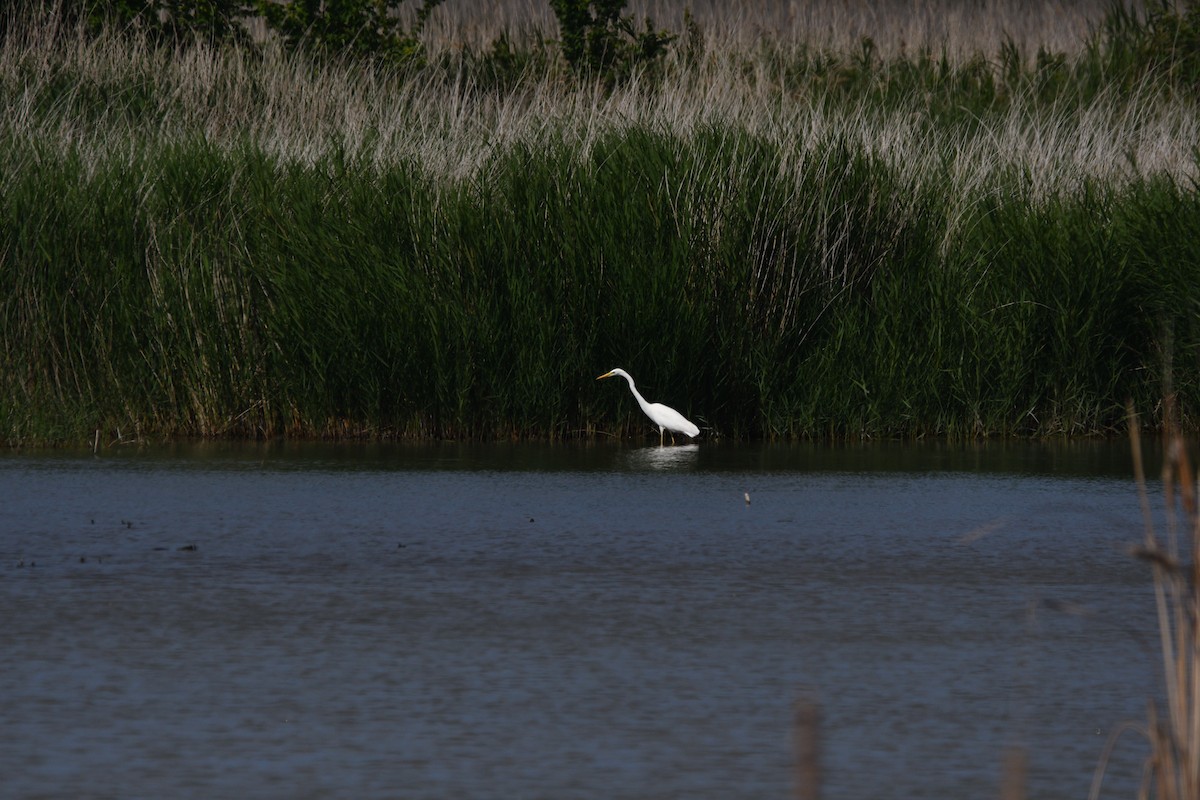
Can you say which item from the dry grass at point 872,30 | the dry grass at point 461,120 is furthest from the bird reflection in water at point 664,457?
the dry grass at point 872,30

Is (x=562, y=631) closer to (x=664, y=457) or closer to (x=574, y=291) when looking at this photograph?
(x=664, y=457)

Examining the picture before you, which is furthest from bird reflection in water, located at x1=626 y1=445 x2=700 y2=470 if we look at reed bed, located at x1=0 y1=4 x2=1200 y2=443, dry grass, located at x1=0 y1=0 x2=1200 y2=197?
dry grass, located at x1=0 y1=0 x2=1200 y2=197

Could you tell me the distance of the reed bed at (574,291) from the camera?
389 inches

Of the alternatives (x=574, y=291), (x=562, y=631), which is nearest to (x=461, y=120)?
(x=574, y=291)

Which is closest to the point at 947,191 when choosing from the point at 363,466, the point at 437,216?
the point at 437,216

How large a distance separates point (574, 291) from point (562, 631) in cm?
504

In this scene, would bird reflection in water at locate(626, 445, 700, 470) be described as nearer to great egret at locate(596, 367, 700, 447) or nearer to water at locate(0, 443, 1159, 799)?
great egret at locate(596, 367, 700, 447)

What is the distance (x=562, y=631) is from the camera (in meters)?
5.08

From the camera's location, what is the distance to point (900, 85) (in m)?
18.1

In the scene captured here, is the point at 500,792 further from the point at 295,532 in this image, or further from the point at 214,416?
the point at 214,416

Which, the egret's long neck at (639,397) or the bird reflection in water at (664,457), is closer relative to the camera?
the bird reflection in water at (664,457)

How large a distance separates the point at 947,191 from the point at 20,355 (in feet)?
18.2

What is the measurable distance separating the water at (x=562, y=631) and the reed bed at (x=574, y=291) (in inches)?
57.4

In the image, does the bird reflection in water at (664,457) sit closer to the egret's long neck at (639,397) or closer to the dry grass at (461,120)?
the egret's long neck at (639,397)
